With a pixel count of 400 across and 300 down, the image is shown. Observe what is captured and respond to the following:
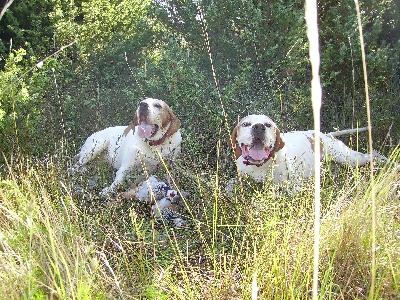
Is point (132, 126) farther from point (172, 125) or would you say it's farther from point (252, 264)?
point (252, 264)

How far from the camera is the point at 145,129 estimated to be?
407 centimetres

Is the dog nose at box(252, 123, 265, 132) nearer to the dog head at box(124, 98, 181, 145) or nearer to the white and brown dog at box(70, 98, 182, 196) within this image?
the white and brown dog at box(70, 98, 182, 196)

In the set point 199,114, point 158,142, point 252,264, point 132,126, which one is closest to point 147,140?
point 158,142

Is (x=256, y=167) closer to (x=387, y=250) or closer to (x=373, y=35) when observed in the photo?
(x=387, y=250)

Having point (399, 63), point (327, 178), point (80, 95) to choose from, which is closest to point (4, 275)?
point (327, 178)

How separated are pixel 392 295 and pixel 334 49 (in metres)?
3.94

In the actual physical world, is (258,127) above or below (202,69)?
below

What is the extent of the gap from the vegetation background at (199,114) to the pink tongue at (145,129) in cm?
32

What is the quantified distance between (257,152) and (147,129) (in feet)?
3.51

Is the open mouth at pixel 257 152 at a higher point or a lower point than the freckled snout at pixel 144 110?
lower

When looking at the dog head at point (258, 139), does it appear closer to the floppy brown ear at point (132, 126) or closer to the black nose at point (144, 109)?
the black nose at point (144, 109)

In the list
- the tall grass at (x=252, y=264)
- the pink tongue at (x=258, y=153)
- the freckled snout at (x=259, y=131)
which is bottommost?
the tall grass at (x=252, y=264)

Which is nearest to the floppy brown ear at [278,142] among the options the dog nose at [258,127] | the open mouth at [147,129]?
the dog nose at [258,127]

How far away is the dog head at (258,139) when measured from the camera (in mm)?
3354
